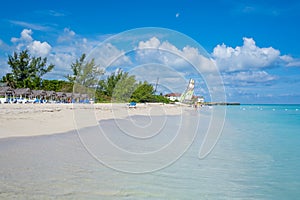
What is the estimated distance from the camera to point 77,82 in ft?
194

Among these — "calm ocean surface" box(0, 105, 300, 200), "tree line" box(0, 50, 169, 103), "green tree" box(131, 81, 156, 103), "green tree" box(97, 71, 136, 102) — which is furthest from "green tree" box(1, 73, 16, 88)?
"calm ocean surface" box(0, 105, 300, 200)

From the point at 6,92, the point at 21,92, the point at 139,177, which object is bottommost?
the point at 139,177

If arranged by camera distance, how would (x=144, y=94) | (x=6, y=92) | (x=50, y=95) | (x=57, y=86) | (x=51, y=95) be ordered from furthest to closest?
(x=144, y=94), (x=57, y=86), (x=51, y=95), (x=50, y=95), (x=6, y=92)

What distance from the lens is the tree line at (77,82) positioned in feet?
176

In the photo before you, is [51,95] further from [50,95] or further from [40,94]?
[40,94]

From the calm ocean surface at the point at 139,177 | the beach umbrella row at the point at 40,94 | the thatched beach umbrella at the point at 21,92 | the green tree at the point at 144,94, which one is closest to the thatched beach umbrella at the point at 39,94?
the beach umbrella row at the point at 40,94

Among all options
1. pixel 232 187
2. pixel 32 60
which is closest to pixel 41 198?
pixel 232 187

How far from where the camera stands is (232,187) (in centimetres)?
579

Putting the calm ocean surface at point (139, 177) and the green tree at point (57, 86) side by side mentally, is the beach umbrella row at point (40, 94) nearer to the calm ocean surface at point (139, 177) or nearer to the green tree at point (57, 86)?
the green tree at point (57, 86)

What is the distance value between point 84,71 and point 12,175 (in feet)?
171

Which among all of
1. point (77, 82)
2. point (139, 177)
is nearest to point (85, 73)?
point (77, 82)

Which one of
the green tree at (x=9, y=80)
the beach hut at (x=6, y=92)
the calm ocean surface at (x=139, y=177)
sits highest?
the green tree at (x=9, y=80)

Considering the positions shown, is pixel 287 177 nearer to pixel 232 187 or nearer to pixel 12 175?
pixel 232 187

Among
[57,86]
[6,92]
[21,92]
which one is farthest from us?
[57,86]
